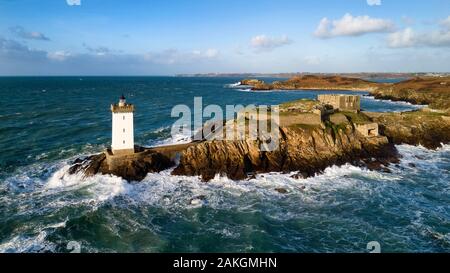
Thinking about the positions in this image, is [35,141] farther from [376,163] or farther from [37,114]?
[376,163]

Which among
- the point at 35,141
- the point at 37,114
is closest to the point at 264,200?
the point at 35,141

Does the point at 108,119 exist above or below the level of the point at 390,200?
above


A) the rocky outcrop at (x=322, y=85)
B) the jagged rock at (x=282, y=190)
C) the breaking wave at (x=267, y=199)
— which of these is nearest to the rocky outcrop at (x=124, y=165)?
the breaking wave at (x=267, y=199)

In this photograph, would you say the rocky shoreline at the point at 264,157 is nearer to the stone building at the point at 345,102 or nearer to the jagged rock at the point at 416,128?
the jagged rock at the point at 416,128

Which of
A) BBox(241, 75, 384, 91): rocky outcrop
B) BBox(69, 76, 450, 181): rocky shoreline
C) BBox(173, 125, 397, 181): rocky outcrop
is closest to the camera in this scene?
BBox(69, 76, 450, 181): rocky shoreline

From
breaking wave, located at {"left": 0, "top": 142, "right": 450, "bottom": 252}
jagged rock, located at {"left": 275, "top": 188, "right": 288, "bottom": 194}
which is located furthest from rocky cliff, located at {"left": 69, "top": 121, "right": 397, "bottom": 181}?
jagged rock, located at {"left": 275, "top": 188, "right": 288, "bottom": 194}

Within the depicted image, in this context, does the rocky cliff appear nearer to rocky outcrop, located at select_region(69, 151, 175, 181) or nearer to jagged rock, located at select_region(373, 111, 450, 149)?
rocky outcrop, located at select_region(69, 151, 175, 181)
